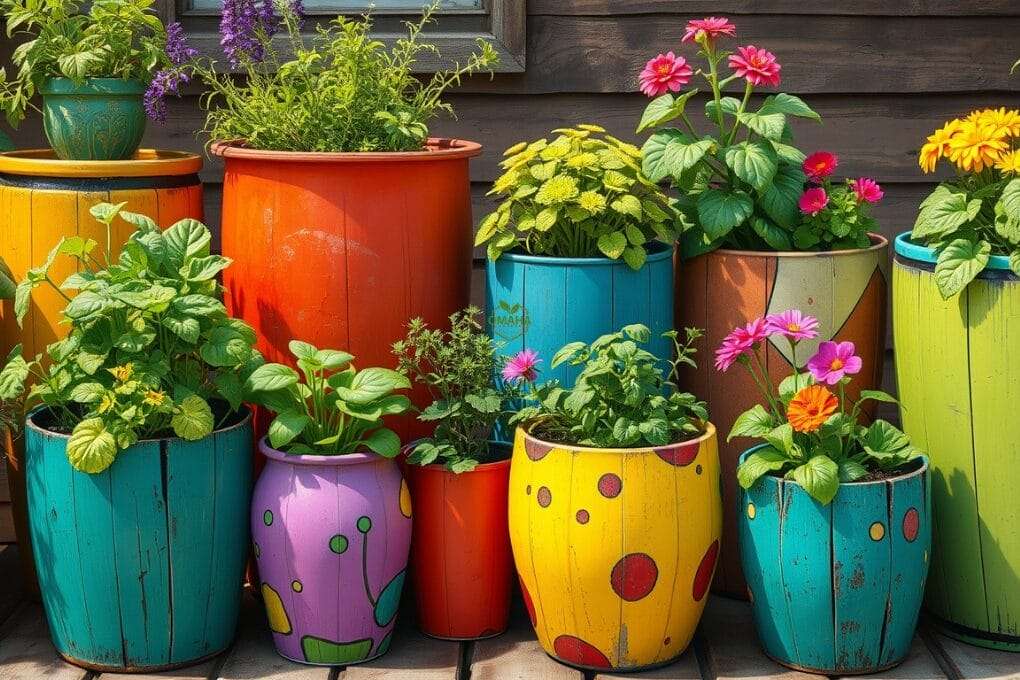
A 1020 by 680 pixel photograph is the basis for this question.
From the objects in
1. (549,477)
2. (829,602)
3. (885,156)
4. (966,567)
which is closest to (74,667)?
(549,477)

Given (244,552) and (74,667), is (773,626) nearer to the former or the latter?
(244,552)

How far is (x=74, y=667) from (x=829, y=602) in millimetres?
1632

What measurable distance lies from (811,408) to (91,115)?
181cm

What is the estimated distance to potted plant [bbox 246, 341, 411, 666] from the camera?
117 inches

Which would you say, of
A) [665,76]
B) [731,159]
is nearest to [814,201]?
[731,159]

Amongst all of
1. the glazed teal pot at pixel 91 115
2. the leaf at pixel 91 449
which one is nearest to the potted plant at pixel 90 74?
the glazed teal pot at pixel 91 115

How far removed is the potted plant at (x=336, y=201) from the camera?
3.16m

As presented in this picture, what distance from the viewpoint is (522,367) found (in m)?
3.05

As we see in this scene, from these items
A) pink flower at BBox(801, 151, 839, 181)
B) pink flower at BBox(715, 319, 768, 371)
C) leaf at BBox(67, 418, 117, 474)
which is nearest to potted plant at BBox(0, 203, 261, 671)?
leaf at BBox(67, 418, 117, 474)

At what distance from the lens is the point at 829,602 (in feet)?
9.57

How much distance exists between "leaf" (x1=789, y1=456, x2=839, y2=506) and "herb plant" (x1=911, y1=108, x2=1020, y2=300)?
1.52ft

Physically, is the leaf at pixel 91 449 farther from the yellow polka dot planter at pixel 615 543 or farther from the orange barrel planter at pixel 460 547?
the yellow polka dot planter at pixel 615 543

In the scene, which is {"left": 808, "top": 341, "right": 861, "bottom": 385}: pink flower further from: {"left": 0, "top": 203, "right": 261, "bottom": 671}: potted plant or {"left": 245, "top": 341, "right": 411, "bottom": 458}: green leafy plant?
{"left": 0, "top": 203, "right": 261, "bottom": 671}: potted plant

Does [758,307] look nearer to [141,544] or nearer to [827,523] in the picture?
[827,523]
